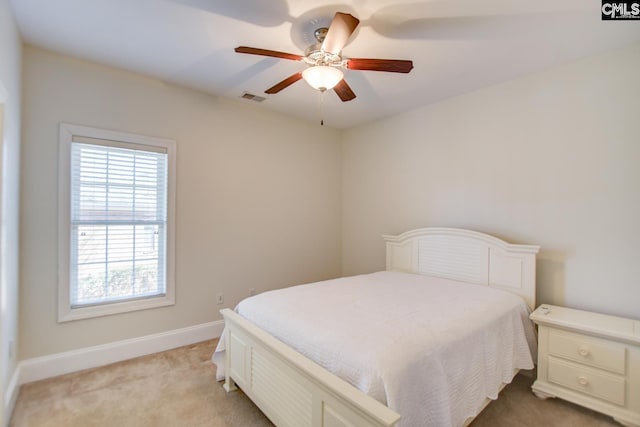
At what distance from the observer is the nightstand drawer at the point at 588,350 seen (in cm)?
206

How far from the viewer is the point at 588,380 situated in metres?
2.15

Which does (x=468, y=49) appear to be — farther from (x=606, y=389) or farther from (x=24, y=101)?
(x=24, y=101)

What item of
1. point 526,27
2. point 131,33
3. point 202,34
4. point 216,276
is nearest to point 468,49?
point 526,27

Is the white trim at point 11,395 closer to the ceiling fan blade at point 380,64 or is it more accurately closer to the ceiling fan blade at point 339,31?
the ceiling fan blade at point 339,31

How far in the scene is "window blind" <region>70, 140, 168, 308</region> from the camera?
2.74 metres

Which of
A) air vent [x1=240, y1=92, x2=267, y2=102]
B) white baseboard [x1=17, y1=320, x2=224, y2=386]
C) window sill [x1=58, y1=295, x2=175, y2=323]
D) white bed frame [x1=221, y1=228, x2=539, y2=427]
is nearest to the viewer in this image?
white bed frame [x1=221, y1=228, x2=539, y2=427]

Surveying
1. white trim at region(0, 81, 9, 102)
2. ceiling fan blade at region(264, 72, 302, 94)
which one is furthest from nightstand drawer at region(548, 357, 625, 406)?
white trim at region(0, 81, 9, 102)

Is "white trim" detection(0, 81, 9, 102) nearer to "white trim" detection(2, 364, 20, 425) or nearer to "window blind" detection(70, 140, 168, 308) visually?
"window blind" detection(70, 140, 168, 308)

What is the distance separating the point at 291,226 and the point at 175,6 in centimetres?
268

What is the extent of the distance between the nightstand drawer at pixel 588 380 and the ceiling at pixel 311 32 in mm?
2381

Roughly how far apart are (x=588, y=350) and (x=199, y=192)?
3.59 meters

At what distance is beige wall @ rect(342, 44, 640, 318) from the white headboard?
8.5 inches

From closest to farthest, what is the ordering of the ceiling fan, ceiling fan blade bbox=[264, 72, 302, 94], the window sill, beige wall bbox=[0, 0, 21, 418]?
beige wall bbox=[0, 0, 21, 418] < the ceiling fan < ceiling fan blade bbox=[264, 72, 302, 94] < the window sill

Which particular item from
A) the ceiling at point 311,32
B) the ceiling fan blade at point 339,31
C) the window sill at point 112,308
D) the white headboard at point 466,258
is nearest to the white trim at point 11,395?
the window sill at point 112,308
